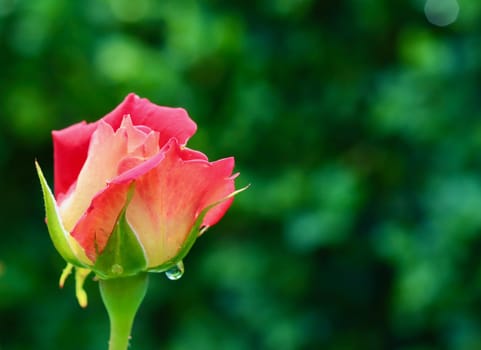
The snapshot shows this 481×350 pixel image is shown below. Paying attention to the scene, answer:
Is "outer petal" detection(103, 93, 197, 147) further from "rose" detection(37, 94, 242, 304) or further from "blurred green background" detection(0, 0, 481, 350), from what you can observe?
"blurred green background" detection(0, 0, 481, 350)

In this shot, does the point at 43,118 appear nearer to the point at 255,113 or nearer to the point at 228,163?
the point at 255,113

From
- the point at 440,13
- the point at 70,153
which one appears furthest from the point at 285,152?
the point at 70,153

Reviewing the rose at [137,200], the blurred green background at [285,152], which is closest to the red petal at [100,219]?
the rose at [137,200]

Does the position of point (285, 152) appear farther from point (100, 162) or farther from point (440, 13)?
point (100, 162)

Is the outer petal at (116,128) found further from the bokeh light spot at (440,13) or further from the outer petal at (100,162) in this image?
the bokeh light spot at (440,13)

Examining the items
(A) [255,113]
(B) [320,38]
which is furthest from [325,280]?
(B) [320,38]

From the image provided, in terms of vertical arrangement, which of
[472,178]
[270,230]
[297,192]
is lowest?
[270,230]

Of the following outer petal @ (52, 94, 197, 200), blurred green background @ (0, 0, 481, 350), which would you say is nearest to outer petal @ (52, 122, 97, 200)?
outer petal @ (52, 94, 197, 200)
